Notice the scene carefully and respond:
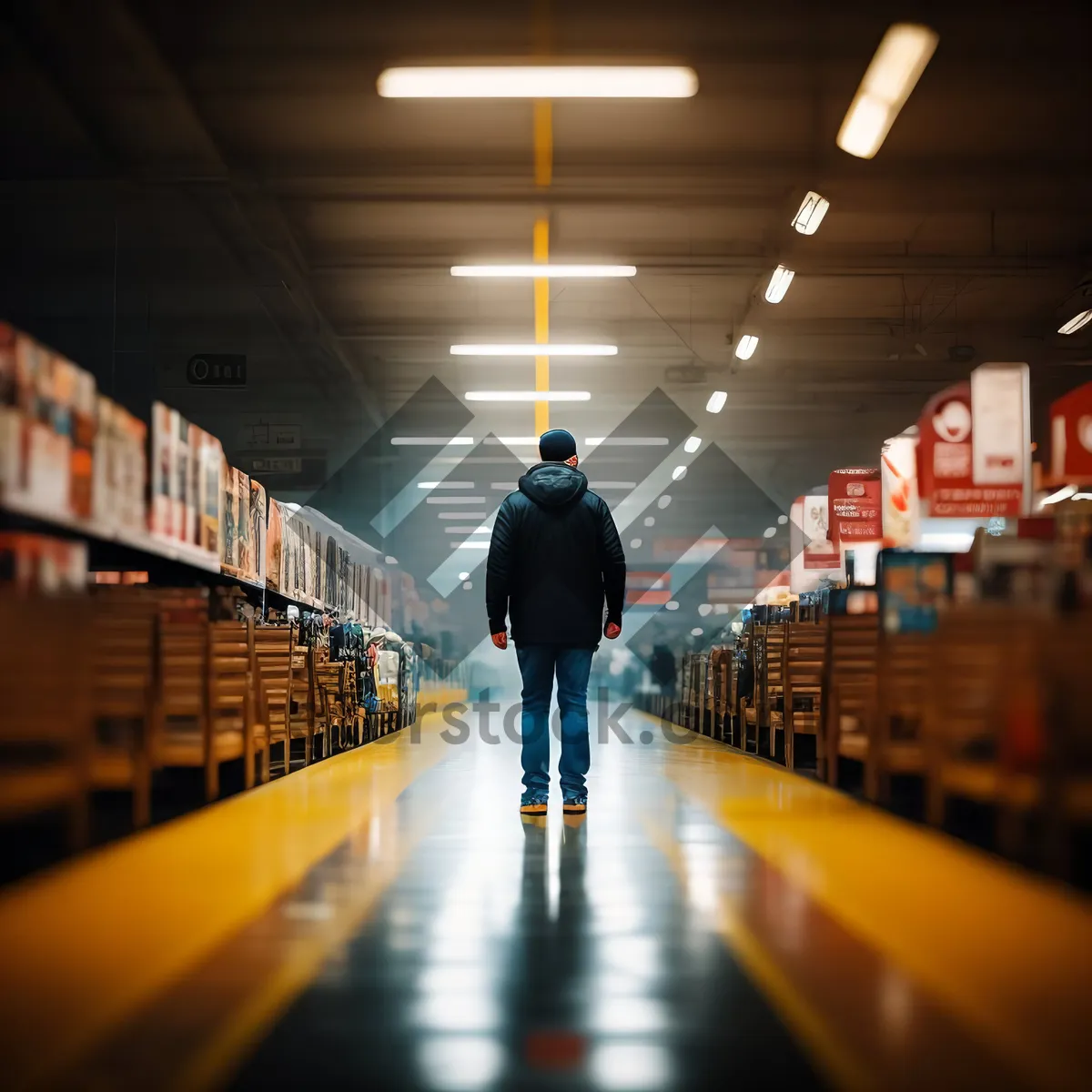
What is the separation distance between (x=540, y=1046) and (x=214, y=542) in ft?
20.1

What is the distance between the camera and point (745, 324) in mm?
14609

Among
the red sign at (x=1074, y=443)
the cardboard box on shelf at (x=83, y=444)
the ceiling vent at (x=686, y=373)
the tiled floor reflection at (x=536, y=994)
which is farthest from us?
the ceiling vent at (x=686, y=373)

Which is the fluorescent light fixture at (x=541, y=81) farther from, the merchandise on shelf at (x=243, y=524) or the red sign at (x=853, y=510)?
the red sign at (x=853, y=510)

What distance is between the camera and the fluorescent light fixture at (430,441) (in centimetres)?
2173

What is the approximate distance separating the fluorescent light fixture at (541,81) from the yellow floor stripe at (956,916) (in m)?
4.45

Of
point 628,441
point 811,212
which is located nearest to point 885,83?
point 811,212

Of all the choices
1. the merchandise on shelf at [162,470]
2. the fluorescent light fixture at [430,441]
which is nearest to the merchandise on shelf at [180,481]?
the merchandise on shelf at [162,470]

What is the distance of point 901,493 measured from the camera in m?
12.0

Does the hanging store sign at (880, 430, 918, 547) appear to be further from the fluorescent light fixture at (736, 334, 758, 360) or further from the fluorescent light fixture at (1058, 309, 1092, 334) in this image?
the fluorescent light fixture at (1058, 309, 1092, 334)

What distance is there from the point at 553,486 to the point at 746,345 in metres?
8.85

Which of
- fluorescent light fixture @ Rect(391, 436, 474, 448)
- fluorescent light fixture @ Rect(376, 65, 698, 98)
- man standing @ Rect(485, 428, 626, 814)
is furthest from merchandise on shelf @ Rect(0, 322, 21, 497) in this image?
fluorescent light fixture @ Rect(391, 436, 474, 448)

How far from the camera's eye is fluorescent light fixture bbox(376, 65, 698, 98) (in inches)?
297

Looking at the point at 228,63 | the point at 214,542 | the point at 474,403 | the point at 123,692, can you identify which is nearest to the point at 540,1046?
the point at 123,692

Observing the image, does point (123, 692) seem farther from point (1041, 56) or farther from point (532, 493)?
point (1041, 56)
